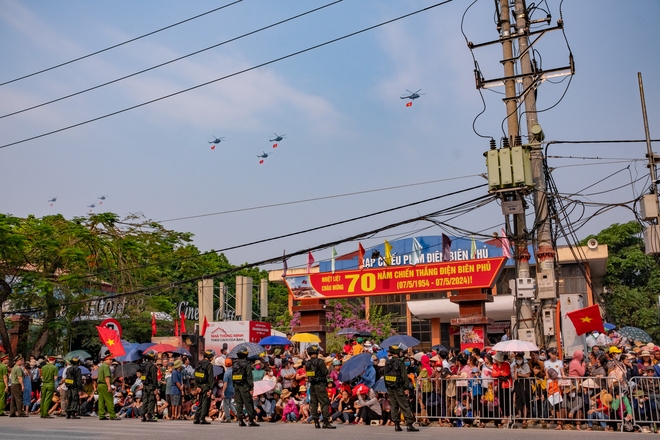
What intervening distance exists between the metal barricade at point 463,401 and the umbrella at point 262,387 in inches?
151

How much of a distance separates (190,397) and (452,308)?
33483 mm

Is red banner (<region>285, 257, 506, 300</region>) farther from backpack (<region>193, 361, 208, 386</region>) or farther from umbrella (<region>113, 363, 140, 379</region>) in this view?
backpack (<region>193, 361, 208, 386</region>)

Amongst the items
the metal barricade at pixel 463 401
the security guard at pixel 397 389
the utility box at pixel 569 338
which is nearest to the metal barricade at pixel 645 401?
the metal barricade at pixel 463 401

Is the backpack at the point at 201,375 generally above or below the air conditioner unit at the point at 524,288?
below

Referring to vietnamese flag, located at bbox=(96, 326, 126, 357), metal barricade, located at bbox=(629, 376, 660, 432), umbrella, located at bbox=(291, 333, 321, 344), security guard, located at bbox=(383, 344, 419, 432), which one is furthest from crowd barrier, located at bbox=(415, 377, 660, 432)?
vietnamese flag, located at bbox=(96, 326, 126, 357)

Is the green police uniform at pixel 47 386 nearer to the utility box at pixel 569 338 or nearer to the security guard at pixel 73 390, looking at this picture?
the security guard at pixel 73 390

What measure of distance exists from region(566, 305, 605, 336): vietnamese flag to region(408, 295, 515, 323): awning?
3356cm

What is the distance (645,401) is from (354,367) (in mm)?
6184

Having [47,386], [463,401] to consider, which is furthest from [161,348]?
[463,401]

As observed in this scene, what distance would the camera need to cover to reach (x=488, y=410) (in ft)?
50.2

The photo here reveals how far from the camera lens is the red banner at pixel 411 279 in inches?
1074

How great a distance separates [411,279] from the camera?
2870 centimetres

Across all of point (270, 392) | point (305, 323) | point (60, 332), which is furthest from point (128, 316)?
point (270, 392)

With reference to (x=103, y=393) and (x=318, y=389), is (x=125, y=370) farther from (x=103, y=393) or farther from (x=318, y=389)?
(x=318, y=389)
